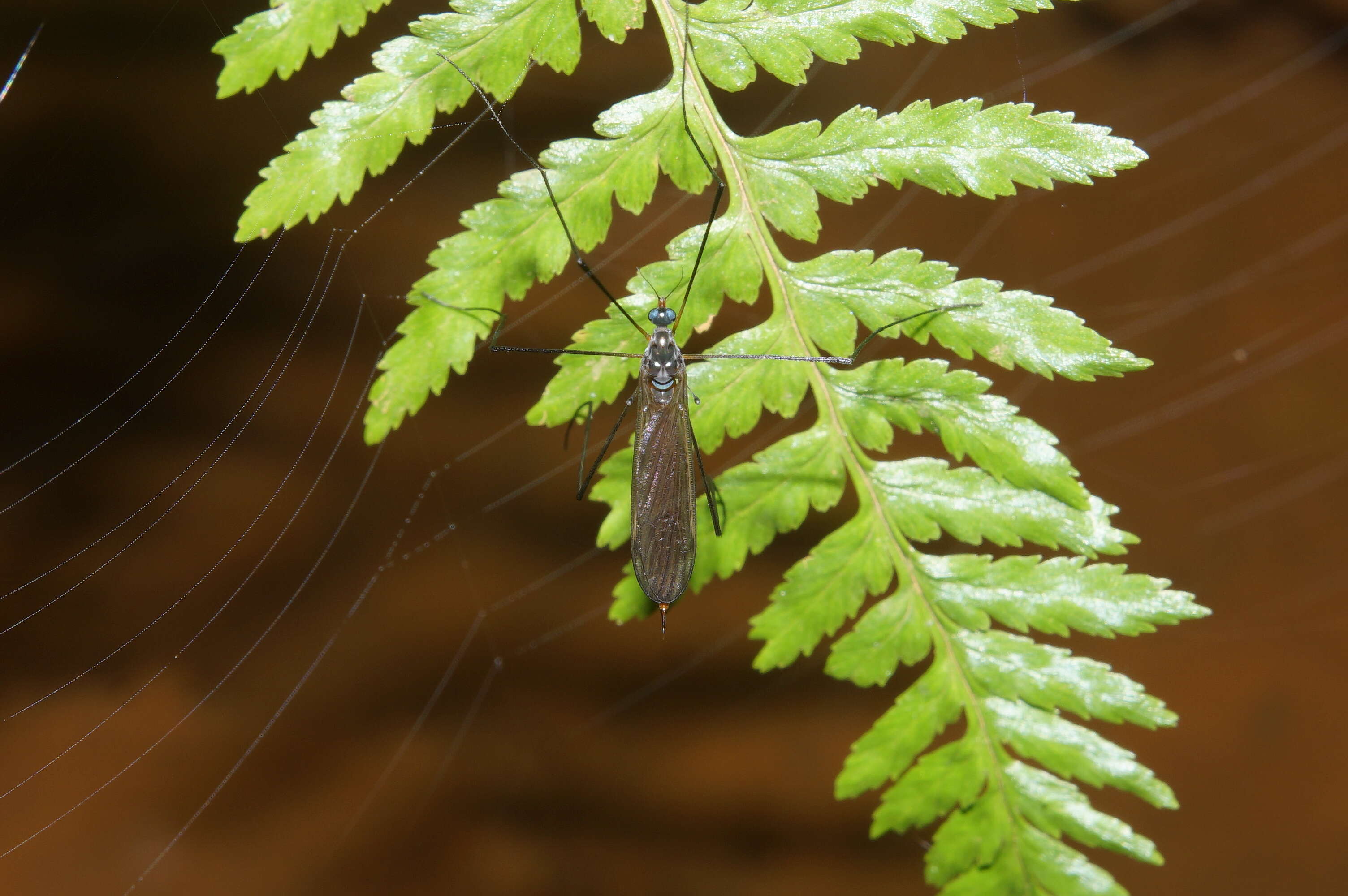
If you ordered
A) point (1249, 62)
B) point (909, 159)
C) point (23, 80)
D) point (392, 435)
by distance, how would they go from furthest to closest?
point (1249, 62) < point (392, 435) < point (23, 80) < point (909, 159)

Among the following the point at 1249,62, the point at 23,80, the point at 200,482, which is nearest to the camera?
the point at 23,80

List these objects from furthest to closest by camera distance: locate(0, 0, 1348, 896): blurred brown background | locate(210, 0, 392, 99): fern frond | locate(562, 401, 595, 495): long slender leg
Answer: locate(562, 401, 595, 495): long slender leg, locate(0, 0, 1348, 896): blurred brown background, locate(210, 0, 392, 99): fern frond

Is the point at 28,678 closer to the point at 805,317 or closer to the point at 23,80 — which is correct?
Answer: the point at 23,80

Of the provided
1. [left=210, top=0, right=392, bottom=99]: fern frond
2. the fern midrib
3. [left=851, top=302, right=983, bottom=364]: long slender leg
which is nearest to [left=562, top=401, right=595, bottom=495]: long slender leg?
the fern midrib

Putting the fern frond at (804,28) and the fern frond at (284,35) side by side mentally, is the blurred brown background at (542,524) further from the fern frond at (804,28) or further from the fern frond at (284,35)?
the fern frond at (804,28)

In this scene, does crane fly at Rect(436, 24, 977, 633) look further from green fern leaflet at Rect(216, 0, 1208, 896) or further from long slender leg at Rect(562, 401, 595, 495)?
long slender leg at Rect(562, 401, 595, 495)

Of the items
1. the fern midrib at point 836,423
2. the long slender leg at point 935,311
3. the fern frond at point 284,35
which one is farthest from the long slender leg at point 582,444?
the fern frond at point 284,35

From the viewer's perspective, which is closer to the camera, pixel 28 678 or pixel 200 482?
pixel 28 678

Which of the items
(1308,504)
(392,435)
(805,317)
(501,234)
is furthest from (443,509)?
(1308,504)
